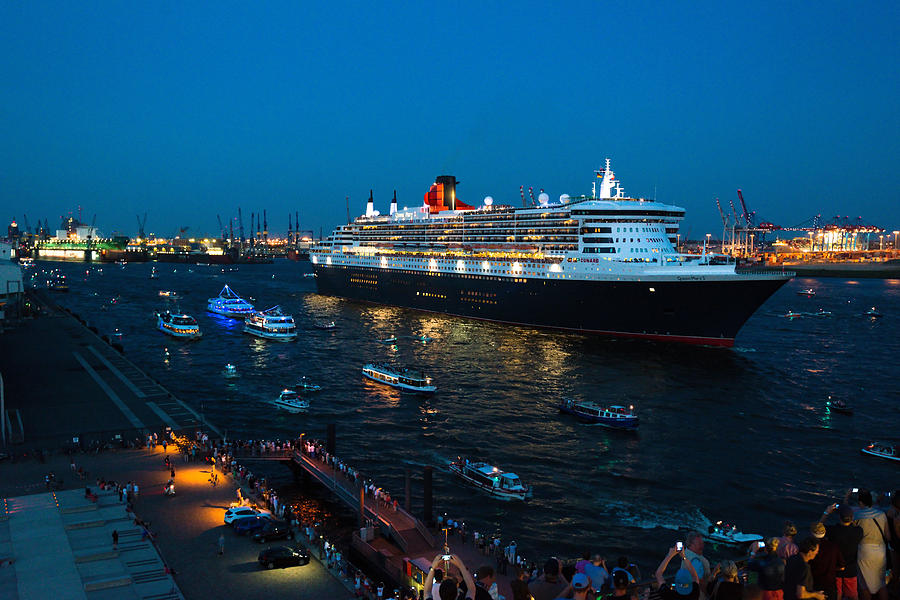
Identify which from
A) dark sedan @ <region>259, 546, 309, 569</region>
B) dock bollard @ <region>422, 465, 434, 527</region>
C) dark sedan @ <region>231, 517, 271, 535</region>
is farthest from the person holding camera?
dock bollard @ <region>422, 465, 434, 527</region>

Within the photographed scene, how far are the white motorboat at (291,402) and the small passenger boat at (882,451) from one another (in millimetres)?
33868

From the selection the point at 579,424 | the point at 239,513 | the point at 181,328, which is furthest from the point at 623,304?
the point at 181,328

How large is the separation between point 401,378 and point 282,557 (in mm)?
A: 28778

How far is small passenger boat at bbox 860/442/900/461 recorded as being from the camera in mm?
34406

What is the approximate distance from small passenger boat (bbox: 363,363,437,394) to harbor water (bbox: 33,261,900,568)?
2.46 ft

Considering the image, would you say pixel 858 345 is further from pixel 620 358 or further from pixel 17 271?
pixel 17 271

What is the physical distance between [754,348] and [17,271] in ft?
247

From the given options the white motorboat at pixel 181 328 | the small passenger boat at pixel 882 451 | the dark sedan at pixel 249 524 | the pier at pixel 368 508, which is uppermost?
the white motorboat at pixel 181 328

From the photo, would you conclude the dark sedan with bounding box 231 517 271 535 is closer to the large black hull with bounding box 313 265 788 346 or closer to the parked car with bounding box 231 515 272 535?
the parked car with bounding box 231 515 272 535

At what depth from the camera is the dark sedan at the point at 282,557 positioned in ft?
65.6

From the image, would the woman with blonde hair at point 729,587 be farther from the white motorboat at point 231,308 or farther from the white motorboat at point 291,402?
the white motorboat at point 231,308

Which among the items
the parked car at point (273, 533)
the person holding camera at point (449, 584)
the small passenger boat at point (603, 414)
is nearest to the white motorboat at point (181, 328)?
the small passenger boat at point (603, 414)

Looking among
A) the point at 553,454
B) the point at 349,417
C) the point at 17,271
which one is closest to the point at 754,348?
the point at 553,454

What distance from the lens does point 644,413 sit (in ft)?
141
